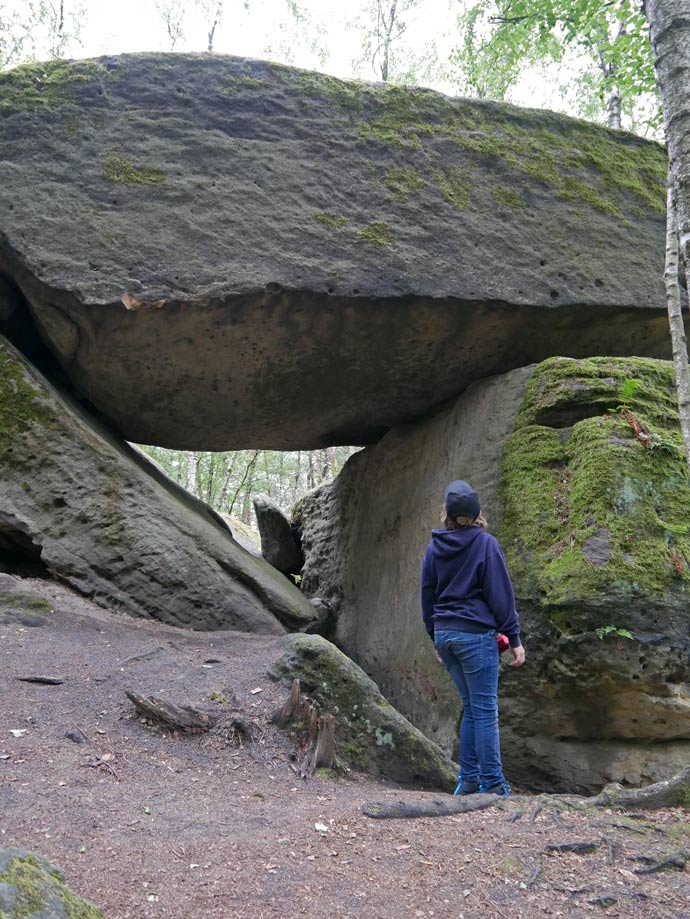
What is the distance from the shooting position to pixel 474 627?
4.00 m

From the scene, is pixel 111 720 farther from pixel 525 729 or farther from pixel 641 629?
pixel 641 629

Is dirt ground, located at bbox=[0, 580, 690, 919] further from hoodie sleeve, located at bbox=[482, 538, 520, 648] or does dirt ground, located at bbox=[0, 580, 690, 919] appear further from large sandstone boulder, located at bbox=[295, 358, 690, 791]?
large sandstone boulder, located at bbox=[295, 358, 690, 791]

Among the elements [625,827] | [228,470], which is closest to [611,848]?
[625,827]

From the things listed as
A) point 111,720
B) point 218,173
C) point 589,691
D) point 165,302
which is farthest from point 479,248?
point 111,720

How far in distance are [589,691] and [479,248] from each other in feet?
12.3

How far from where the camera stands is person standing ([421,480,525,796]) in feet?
12.9

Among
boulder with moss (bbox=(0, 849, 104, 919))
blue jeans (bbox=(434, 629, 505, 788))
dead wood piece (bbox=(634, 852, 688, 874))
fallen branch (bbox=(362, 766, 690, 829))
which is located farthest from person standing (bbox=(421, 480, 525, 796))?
boulder with moss (bbox=(0, 849, 104, 919))

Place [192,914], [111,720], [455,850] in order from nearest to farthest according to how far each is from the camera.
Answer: [192,914], [455,850], [111,720]

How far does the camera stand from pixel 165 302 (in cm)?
602

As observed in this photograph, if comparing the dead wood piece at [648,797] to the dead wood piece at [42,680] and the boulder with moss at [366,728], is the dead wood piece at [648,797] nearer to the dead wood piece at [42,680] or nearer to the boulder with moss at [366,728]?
the boulder with moss at [366,728]

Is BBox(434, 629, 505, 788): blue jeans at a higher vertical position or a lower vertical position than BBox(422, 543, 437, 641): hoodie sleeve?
lower

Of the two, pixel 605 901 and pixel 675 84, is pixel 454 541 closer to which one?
pixel 605 901

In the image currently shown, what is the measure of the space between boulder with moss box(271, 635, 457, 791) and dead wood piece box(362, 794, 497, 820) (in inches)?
23.2

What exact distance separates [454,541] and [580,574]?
112cm
